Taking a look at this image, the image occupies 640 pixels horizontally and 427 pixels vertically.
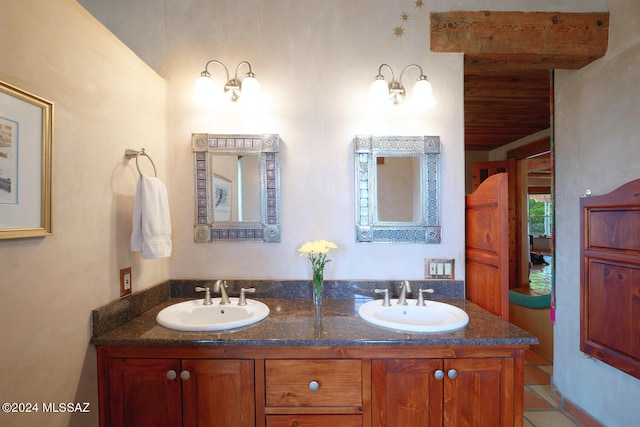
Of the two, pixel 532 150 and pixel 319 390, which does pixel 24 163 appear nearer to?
pixel 319 390

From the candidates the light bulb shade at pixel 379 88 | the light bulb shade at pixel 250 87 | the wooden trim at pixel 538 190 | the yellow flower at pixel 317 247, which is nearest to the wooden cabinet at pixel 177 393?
the yellow flower at pixel 317 247

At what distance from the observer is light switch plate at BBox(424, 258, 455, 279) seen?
5.52ft

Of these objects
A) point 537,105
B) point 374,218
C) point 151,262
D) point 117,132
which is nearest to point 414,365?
point 374,218

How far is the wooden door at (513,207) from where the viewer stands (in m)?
3.87

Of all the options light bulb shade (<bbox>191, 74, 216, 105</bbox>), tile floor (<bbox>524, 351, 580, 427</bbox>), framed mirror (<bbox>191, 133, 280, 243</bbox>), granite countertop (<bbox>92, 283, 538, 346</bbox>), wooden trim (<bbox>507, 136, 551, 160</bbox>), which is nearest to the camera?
granite countertop (<bbox>92, 283, 538, 346</bbox>)

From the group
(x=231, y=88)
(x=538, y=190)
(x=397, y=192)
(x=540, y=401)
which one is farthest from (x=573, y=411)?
(x=538, y=190)

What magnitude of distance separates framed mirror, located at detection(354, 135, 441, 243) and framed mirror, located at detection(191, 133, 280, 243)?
51cm

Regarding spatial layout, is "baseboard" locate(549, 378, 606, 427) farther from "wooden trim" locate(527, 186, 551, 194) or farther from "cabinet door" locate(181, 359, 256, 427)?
"wooden trim" locate(527, 186, 551, 194)

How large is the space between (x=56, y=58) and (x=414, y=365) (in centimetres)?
179

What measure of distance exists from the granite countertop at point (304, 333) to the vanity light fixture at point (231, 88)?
1.13 meters

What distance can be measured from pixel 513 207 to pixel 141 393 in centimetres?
443

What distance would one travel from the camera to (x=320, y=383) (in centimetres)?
118

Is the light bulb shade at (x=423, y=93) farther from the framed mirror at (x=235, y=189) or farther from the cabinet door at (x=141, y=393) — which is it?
the cabinet door at (x=141, y=393)

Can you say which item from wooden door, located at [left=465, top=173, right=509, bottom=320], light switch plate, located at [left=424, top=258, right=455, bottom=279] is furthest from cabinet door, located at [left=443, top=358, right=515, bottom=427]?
light switch plate, located at [left=424, top=258, right=455, bottom=279]
